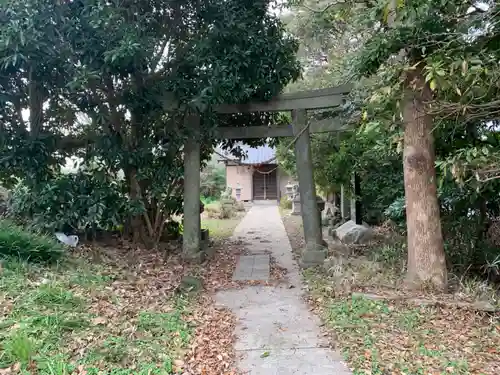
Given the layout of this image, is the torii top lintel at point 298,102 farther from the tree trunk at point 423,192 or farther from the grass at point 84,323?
the grass at point 84,323

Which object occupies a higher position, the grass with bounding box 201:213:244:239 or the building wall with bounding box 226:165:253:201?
the building wall with bounding box 226:165:253:201

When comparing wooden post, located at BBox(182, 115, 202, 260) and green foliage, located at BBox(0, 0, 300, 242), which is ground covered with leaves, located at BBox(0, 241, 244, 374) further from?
green foliage, located at BBox(0, 0, 300, 242)

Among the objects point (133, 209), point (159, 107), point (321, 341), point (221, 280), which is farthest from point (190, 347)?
point (159, 107)

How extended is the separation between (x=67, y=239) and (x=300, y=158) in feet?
14.0

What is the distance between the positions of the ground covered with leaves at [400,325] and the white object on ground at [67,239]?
395cm

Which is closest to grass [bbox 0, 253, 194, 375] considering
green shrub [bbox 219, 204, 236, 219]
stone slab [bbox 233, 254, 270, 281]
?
stone slab [bbox 233, 254, 270, 281]

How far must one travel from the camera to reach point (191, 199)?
298 inches

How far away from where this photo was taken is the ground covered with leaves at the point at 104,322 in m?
3.26

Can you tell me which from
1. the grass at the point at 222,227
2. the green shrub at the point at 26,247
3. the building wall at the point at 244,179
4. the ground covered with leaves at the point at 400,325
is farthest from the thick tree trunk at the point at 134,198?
the building wall at the point at 244,179

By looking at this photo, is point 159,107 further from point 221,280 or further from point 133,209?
point 221,280

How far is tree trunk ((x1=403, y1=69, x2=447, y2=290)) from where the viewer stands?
204 inches

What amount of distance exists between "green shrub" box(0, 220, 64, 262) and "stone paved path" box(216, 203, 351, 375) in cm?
235

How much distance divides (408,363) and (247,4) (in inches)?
241

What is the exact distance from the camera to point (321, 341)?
161 inches
